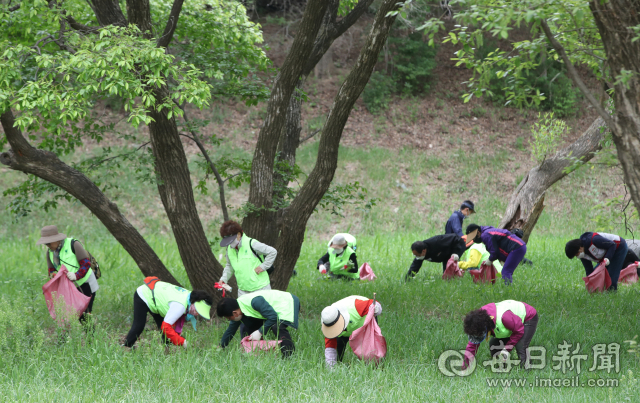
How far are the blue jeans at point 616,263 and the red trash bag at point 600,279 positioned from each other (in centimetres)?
10

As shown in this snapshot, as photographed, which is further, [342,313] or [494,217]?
[494,217]

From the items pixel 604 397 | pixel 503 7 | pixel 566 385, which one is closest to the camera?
pixel 503 7

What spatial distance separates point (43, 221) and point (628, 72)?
1522cm

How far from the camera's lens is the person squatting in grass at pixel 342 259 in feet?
29.4

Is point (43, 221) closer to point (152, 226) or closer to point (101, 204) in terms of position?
point (152, 226)

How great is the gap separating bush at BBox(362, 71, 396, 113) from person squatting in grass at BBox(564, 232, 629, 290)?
14.8 metres

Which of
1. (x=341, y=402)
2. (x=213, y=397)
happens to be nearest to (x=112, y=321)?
(x=213, y=397)

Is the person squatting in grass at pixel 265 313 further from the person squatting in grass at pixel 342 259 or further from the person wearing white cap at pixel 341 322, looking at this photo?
the person squatting in grass at pixel 342 259

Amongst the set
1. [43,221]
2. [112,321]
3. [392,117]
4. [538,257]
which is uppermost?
[392,117]

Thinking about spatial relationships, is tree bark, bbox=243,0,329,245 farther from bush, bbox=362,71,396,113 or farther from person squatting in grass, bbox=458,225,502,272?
bush, bbox=362,71,396,113

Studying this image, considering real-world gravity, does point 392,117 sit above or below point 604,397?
above

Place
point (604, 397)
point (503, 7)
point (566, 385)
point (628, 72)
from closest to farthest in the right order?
point (628, 72), point (503, 7), point (604, 397), point (566, 385)

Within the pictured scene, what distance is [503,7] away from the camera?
394 cm

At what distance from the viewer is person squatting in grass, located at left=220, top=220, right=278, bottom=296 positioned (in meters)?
6.00
